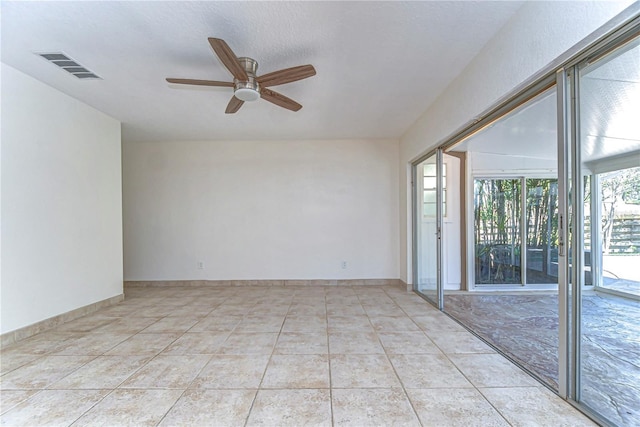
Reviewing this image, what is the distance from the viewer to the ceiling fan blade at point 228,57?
1885mm

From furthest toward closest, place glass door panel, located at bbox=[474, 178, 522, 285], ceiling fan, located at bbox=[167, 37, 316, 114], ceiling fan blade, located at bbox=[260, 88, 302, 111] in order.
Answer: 1. glass door panel, located at bbox=[474, 178, 522, 285]
2. ceiling fan blade, located at bbox=[260, 88, 302, 111]
3. ceiling fan, located at bbox=[167, 37, 316, 114]

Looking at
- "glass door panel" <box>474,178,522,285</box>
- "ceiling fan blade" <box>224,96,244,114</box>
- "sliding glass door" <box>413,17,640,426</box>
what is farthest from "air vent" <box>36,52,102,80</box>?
"glass door panel" <box>474,178,522,285</box>

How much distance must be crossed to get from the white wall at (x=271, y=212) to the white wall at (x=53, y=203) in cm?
106

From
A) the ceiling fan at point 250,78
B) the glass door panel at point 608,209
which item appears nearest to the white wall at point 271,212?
the ceiling fan at point 250,78

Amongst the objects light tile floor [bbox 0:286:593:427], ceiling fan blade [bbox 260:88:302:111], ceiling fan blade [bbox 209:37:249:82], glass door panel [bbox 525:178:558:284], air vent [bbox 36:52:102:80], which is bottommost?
light tile floor [bbox 0:286:593:427]

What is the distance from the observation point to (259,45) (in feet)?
7.60

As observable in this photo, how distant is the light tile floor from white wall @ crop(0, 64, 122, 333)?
0.43 meters

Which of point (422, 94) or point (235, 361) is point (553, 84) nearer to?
point (422, 94)

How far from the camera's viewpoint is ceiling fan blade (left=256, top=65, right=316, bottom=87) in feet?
7.40

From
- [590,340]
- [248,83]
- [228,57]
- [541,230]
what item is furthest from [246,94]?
[541,230]

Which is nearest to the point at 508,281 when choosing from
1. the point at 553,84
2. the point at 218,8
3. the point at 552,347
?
the point at 552,347

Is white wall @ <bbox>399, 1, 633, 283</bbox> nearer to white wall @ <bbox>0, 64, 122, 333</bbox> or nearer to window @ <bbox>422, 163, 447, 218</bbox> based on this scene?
window @ <bbox>422, 163, 447, 218</bbox>

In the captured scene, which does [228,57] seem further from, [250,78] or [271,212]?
[271,212]

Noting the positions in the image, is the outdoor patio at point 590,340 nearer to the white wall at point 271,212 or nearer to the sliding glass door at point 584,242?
the sliding glass door at point 584,242
